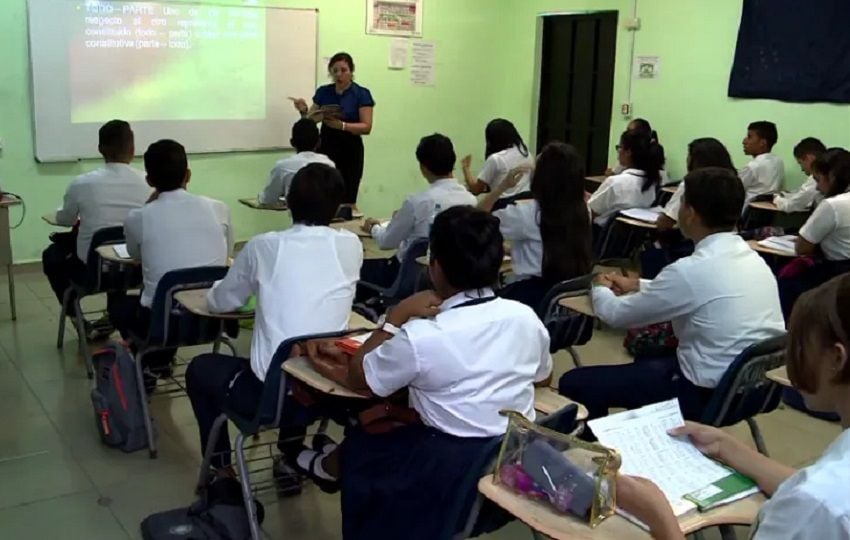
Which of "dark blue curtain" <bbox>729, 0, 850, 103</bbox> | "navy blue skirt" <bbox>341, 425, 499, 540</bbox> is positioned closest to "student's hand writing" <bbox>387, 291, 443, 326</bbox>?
"navy blue skirt" <bbox>341, 425, 499, 540</bbox>

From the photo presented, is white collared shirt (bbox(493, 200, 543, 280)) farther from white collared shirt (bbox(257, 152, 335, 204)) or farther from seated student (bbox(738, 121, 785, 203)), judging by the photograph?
seated student (bbox(738, 121, 785, 203))

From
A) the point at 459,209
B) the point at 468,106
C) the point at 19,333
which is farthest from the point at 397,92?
the point at 459,209

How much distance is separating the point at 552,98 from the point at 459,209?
6246mm

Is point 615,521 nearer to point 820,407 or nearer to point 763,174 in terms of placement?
point 820,407

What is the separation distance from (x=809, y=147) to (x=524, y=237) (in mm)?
3146

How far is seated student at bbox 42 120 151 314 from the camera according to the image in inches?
157

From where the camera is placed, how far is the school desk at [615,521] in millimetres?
1482

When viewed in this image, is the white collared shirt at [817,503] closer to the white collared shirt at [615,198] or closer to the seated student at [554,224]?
the seated student at [554,224]

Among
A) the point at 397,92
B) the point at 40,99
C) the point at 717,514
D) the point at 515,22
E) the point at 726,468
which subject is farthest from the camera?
the point at 515,22

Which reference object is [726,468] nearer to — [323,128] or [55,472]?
[55,472]

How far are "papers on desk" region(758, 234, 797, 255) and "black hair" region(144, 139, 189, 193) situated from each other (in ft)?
9.79

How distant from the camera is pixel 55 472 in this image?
3.13 m

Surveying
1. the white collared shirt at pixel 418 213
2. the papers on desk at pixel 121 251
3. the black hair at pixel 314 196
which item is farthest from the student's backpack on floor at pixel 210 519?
the white collared shirt at pixel 418 213

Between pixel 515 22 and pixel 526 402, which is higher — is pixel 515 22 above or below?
above
